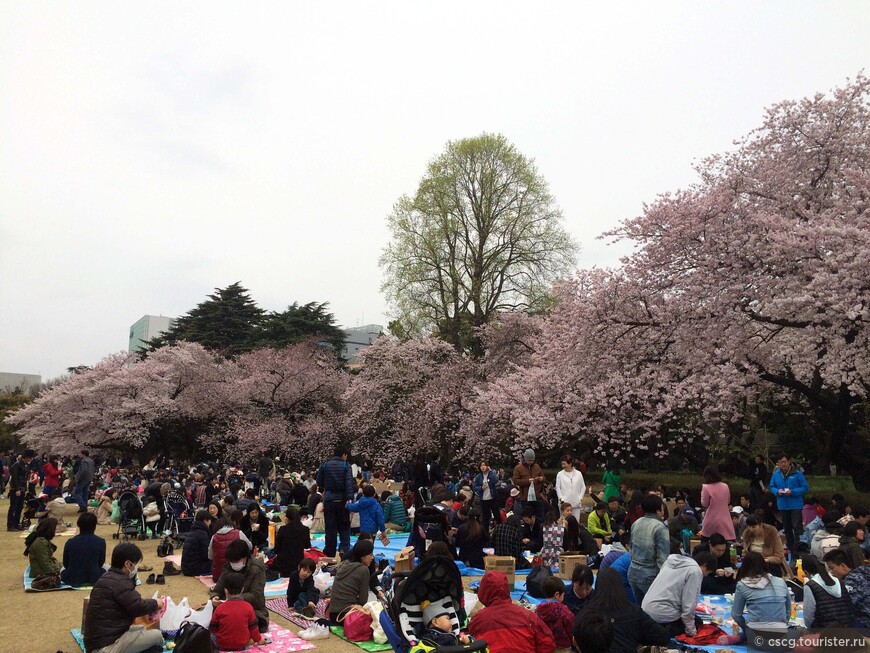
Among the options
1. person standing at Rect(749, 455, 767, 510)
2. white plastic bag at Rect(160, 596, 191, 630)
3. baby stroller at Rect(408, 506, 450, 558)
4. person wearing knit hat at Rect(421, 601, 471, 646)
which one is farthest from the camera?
person standing at Rect(749, 455, 767, 510)

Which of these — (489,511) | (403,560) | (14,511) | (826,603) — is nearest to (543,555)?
(403,560)

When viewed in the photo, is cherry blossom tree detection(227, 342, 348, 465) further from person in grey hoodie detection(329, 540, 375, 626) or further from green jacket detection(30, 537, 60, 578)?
person in grey hoodie detection(329, 540, 375, 626)

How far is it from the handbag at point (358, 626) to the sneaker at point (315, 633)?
213mm

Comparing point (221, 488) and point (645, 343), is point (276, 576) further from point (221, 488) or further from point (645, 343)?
point (645, 343)

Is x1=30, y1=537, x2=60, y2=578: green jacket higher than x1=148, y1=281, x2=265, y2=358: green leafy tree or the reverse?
the reverse

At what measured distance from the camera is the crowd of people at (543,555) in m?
5.37

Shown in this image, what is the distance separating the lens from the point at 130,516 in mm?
13445

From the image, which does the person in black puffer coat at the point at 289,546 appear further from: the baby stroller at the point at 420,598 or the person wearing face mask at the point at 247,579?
the baby stroller at the point at 420,598

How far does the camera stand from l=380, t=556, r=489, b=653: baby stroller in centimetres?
540

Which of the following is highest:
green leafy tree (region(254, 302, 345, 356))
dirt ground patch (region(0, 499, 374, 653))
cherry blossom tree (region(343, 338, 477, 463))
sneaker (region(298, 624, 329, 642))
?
green leafy tree (region(254, 302, 345, 356))

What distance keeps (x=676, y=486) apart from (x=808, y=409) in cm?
467

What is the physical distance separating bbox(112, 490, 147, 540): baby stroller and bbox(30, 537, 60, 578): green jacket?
4.64m

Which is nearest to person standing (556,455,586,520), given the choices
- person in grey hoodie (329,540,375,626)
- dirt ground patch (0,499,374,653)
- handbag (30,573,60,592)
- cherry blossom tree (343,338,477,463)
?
person in grey hoodie (329,540,375,626)

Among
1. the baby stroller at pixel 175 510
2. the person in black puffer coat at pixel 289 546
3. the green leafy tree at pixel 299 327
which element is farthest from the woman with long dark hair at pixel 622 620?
the green leafy tree at pixel 299 327
